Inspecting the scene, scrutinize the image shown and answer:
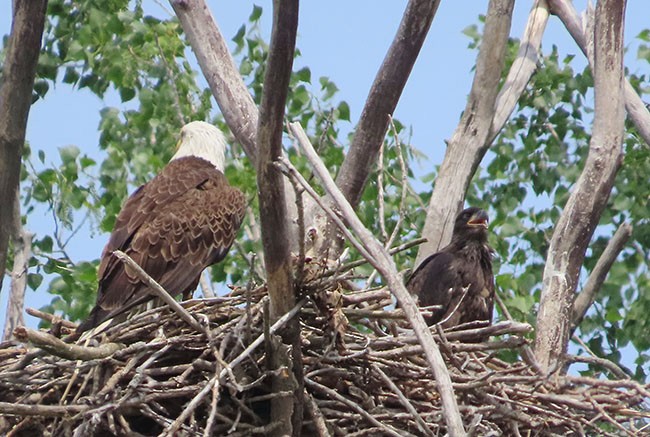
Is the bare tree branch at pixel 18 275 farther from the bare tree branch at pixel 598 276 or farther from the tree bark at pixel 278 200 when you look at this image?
the bare tree branch at pixel 598 276

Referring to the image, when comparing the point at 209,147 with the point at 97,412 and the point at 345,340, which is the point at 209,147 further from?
the point at 97,412

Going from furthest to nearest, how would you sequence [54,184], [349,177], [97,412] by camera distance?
[54,184] → [349,177] → [97,412]

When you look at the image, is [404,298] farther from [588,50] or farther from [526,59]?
[526,59]

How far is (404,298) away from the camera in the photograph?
18.0 feet

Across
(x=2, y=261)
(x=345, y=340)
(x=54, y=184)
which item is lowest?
(x=345, y=340)

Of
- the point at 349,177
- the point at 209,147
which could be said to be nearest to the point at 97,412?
the point at 349,177

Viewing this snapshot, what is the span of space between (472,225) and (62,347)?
11.4 feet

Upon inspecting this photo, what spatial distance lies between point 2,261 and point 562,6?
4.06 meters

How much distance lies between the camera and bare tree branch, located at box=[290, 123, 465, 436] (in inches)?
206

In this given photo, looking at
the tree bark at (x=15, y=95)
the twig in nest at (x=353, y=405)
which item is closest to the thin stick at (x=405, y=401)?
the twig in nest at (x=353, y=405)

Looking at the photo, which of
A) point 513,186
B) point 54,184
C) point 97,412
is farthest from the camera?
point 513,186

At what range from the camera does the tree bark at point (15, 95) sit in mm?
6898

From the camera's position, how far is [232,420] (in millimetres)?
6492

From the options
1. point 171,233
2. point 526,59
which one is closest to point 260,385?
point 171,233
